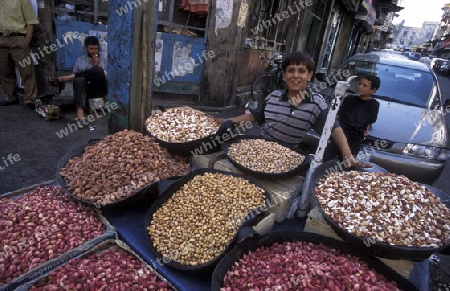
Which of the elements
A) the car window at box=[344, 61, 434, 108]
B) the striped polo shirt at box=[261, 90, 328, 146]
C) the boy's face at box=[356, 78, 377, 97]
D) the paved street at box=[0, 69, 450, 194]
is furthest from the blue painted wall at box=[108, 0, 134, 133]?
the car window at box=[344, 61, 434, 108]

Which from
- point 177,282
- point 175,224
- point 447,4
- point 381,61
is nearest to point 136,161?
point 175,224

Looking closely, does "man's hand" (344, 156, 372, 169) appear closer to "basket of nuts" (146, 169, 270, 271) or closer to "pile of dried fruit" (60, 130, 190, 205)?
"basket of nuts" (146, 169, 270, 271)

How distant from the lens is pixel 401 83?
17.9 ft

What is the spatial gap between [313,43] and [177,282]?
1374 cm

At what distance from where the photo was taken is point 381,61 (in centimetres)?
593

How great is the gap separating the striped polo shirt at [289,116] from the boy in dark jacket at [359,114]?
3.27ft

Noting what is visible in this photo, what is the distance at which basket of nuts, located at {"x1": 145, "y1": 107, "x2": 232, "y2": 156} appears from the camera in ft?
7.78

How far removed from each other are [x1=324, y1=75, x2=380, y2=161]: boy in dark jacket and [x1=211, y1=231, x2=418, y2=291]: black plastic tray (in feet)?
6.60

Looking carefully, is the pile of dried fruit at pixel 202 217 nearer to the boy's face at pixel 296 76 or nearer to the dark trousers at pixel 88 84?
the boy's face at pixel 296 76

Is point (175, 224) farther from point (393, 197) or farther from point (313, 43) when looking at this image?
point (313, 43)

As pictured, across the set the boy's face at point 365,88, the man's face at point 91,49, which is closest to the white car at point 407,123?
the boy's face at point 365,88

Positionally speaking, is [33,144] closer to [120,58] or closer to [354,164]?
[120,58]

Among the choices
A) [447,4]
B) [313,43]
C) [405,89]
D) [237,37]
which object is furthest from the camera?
[447,4]

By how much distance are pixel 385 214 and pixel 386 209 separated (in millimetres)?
48
